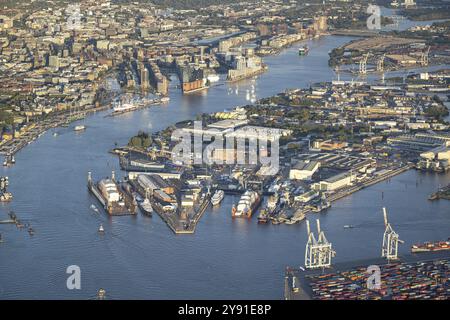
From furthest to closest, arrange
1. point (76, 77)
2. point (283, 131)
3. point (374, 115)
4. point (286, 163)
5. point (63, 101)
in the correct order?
1. point (76, 77)
2. point (63, 101)
3. point (374, 115)
4. point (283, 131)
5. point (286, 163)

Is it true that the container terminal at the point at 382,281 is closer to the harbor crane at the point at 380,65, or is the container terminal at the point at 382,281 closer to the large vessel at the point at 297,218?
the large vessel at the point at 297,218

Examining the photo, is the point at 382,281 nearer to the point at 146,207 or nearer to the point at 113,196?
the point at 146,207

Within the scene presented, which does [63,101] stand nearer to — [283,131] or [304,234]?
[283,131]

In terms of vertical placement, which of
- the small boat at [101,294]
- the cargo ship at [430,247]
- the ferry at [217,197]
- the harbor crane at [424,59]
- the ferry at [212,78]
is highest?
the small boat at [101,294]

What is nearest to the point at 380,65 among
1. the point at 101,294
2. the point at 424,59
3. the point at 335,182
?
the point at 424,59

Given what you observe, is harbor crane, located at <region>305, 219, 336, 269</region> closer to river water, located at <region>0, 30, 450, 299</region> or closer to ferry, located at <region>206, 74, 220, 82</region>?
river water, located at <region>0, 30, 450, 299</region>

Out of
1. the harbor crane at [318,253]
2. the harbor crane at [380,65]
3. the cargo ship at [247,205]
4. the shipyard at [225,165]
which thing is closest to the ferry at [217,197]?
the shipyard at [225,165]
